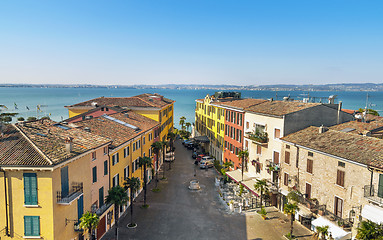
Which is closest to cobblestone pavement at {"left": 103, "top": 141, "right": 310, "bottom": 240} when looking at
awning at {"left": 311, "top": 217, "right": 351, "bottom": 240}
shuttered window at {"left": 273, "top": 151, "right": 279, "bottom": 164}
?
awning at {"left": 311, "top": 217, "right": 351, "bottom": 240}

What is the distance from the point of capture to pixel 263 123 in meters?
39.2

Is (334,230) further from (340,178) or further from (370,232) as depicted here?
(370,232)

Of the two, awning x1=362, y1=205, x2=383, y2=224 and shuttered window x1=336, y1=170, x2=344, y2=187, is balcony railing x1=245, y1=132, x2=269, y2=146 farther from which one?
awning x1=362, y1=205, x2=383, y2=224

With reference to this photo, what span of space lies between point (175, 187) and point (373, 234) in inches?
1201

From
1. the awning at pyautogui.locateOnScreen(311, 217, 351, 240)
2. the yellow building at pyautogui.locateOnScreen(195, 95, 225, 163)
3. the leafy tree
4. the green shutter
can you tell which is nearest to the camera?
the leafy tree

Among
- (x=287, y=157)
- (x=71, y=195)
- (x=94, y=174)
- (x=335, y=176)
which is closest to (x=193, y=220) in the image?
(x=94, y=174)

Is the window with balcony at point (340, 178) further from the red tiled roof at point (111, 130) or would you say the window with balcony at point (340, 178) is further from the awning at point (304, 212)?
the red tiled roof at point (111, 130)

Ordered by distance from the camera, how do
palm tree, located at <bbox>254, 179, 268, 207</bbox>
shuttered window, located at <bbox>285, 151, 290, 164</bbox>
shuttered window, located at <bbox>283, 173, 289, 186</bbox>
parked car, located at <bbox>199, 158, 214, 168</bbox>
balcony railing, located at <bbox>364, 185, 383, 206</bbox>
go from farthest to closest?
parked car, located at <bbox>199, 158, 214, 168</bbox>
palm tree, located at <bbox>254, 179, 268, 207</bbox>
shuttered window, located at <bbox>283, 173, 289, 186</bbox>
shuttered window, located at <bbox>285, 151, 290, 164</bbox>
balcony railing, located at <bbox>364, 185, 383, 206</bbox>

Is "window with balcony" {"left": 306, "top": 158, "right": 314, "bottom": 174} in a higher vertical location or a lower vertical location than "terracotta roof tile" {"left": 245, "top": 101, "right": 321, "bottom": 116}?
lower

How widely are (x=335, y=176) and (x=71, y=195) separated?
2544cm

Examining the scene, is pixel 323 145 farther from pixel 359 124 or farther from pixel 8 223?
pixel 8 223

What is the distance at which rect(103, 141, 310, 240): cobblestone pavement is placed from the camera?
2870cm

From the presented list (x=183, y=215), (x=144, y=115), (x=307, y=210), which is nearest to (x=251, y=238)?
(x=307, y=210)

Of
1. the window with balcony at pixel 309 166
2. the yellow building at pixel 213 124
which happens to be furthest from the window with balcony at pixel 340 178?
the yellow building at pixel 213 124
